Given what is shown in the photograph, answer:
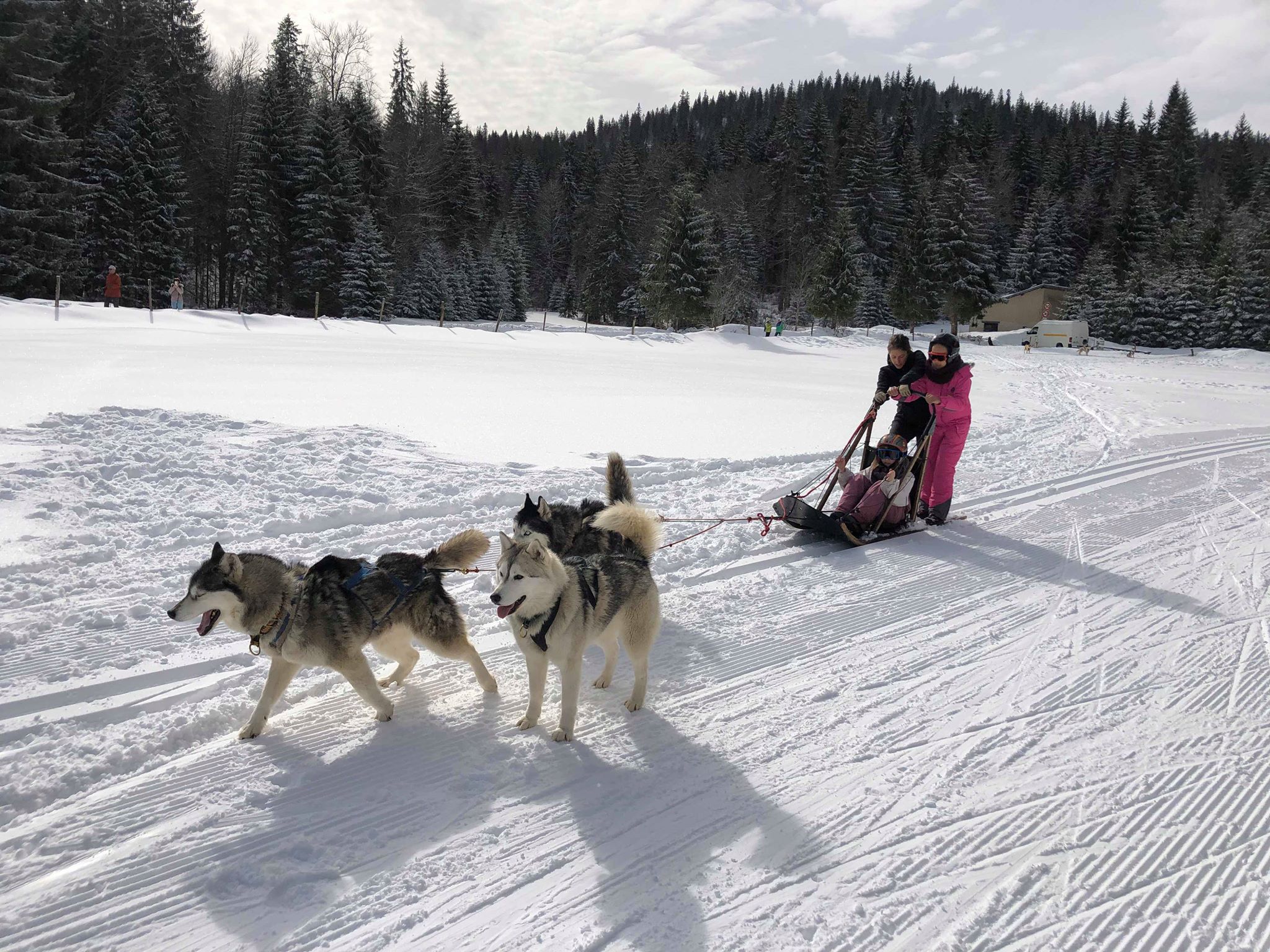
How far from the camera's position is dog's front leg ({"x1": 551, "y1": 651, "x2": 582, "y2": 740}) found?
3.78m

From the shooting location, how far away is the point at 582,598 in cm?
384

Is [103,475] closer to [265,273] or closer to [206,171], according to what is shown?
[265,273]

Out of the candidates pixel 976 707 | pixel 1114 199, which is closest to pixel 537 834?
pixel 976 707

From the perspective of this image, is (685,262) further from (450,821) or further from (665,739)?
(450,821)

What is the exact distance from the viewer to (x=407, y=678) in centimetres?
440

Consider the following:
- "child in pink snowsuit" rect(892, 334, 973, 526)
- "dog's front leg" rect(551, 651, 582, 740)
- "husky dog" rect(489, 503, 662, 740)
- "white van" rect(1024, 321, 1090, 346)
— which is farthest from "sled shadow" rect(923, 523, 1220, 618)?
"white van" rect(1024, 321, 1090, 346)

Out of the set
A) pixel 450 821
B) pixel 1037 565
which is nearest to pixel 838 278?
pixel 1037 565

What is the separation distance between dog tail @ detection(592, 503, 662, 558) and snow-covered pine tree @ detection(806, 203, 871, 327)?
178ft

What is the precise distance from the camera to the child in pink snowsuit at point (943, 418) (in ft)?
25.9

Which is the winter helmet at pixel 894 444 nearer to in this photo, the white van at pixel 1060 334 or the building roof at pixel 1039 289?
the white van at pixel 1060 334

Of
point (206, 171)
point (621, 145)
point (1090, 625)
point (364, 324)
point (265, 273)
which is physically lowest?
point (1090, 625)

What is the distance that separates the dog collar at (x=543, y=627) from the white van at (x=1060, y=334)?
54174mm

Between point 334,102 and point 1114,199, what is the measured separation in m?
69.6

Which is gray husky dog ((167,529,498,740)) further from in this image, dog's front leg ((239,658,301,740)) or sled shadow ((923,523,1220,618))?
sled shadow ((923,523,1220,618))
